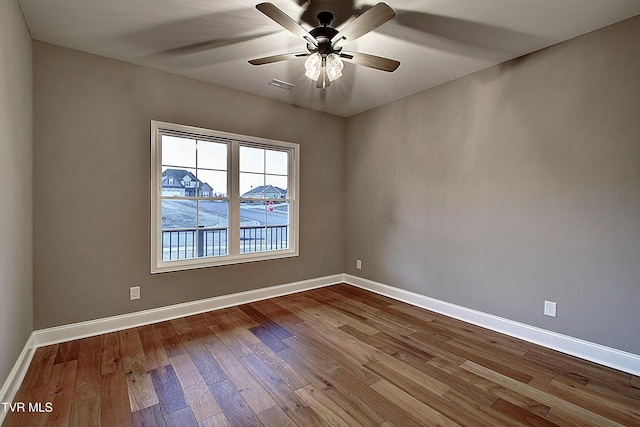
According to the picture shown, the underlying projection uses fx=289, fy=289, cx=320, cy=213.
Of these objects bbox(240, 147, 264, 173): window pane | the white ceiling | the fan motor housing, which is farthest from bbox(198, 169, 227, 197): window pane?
the fan motor housing

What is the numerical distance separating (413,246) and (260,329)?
2.10 meters

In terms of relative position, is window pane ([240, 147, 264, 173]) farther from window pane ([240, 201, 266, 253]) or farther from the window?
window pane ([240, 201, 266, 253])

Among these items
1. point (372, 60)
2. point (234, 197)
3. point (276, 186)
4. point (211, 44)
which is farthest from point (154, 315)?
point (372, 60)

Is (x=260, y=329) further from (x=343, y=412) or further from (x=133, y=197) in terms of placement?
(x=133, y=197)

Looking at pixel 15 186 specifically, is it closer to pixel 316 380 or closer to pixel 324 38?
pixel 324 38

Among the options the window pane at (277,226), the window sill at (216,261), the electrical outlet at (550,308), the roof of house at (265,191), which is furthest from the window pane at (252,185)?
the electrical outlet at (550,308)

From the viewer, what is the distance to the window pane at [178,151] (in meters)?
3.17

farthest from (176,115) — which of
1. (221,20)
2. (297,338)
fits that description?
(297,338)

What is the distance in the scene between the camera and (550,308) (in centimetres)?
259

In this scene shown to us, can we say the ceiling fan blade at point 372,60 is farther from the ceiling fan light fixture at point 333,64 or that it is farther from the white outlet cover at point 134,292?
the white outlet cover at point 134,292

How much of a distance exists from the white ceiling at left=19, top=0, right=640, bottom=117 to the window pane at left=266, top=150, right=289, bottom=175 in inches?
40.4

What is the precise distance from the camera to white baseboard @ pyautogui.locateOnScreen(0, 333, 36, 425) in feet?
5.71

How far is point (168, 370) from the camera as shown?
7.20 feet

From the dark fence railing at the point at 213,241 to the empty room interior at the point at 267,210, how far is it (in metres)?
0.04
